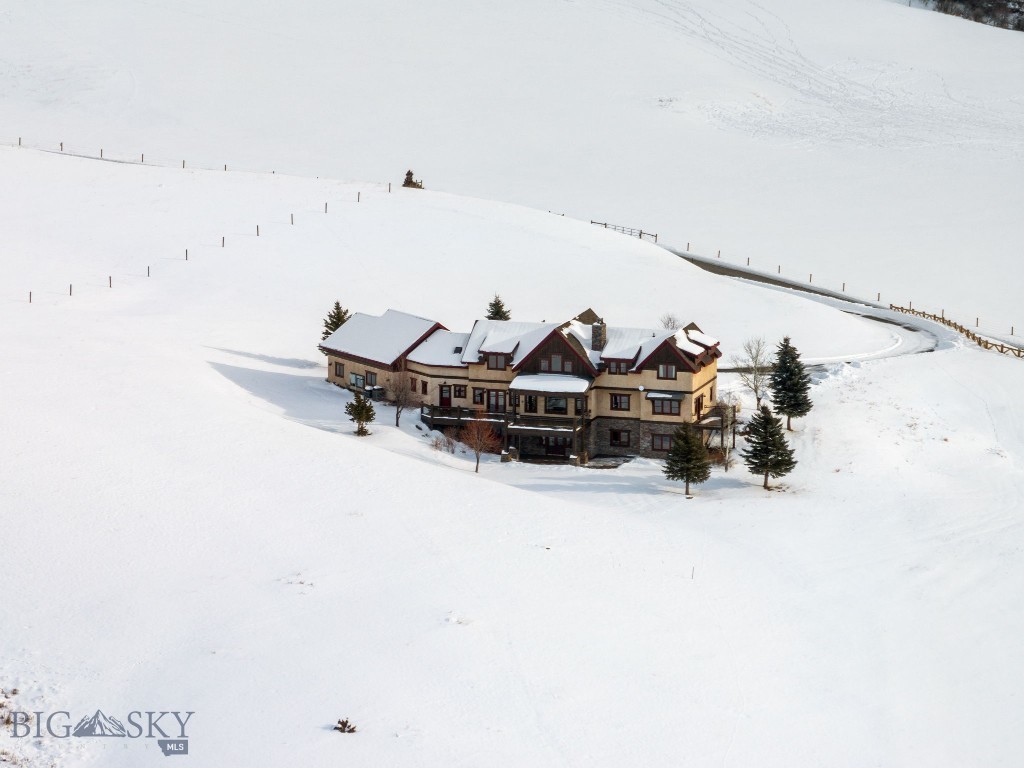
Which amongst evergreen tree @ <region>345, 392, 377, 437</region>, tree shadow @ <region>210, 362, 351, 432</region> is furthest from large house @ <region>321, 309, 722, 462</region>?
evergreen tree @ <region>345, 392, 377, 437</region>

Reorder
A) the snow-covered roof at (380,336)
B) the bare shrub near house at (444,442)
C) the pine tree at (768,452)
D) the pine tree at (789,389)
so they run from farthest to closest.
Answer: the snow-covered roof at (380,336) → the pine tree at (789,389) → the bare shrub near house at (444,442) → the pine tree at (768,452)

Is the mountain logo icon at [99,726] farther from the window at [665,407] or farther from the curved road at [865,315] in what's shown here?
the curved road at [865,315]

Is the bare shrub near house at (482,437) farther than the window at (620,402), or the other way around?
the window at (620,402)

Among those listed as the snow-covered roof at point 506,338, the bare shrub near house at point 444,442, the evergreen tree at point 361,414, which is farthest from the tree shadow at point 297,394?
the snow-covered roof at point 506,338

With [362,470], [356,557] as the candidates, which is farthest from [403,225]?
[356,557]

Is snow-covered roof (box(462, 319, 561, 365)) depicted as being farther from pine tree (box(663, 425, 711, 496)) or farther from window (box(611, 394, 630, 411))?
pine tree (box(663, 425, 711, 496))

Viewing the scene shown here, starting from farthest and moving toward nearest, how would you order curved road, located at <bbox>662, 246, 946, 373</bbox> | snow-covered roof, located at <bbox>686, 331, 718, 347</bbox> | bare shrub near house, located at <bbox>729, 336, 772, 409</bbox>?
curved road, located at <bbox>662, 246, 946, 373</bbox>
bare shrub near house, located at <bbox>729, 336, 772, 409</bbox>
snow-covered roof, located at <bbox>686, 331, 718, 347</bbox>

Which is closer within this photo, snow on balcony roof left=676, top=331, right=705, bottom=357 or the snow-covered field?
the snow-covered field
